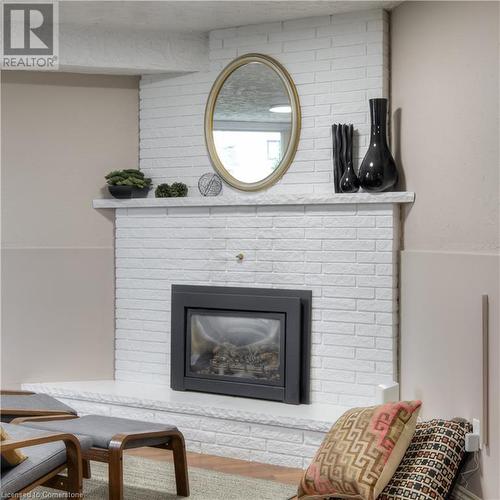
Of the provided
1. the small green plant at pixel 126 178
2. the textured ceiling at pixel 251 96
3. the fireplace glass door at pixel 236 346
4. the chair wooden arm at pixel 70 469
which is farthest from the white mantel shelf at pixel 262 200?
the chair wooden arm at pixel 70 469

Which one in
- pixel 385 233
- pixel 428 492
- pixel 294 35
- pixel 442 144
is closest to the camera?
pixel 428 492

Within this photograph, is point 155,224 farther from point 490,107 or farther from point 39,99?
point 490,107

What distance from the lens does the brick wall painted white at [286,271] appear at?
420cm

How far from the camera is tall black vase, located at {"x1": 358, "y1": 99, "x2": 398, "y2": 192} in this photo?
13.3ft

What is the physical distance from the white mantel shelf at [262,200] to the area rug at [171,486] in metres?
1.60

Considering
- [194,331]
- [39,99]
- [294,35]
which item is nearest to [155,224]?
[194,331]

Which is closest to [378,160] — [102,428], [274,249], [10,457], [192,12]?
[274,249]

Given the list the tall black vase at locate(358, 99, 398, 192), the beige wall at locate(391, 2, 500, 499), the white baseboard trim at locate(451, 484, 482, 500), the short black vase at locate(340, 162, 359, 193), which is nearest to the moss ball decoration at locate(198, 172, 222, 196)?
the short black vase at locate(340, 162, 359, 193)

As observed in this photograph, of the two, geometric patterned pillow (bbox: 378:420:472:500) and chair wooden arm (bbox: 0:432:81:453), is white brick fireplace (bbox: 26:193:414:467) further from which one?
chair wooden arm (bbox: 0:432:81:453)

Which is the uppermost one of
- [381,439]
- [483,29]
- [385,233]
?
[483,29]

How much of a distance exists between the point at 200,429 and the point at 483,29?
272 cm

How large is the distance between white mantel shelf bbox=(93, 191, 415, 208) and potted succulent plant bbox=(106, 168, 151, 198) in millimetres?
60

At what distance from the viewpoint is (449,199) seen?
3.61 meters

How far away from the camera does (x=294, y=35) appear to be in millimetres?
4508
